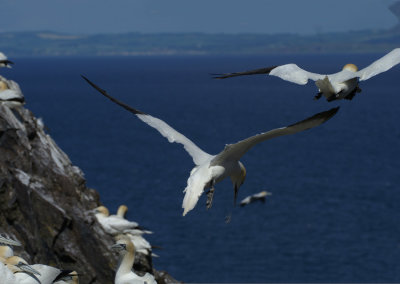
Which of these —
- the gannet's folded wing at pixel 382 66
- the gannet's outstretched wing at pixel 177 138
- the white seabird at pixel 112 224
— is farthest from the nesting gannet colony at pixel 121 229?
the gannet's folded wing at pixel 382 66

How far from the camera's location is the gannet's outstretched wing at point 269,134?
21.6 feet

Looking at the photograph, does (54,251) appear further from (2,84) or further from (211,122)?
(211,122)

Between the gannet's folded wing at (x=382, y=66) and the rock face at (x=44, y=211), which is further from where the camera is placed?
the rock face at (x=44, y=211)

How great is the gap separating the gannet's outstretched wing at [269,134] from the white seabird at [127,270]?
1.97m

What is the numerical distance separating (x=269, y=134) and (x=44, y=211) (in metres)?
5.25

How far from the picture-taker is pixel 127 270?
9.88 metres

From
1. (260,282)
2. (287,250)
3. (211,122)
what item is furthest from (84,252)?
(211,122)

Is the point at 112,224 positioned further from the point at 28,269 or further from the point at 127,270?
the point at 28,269

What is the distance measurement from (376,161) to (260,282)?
34956 millimetres

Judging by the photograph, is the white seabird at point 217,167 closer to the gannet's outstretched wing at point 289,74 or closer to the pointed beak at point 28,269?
the gannet's outstretched wing at point 289,74

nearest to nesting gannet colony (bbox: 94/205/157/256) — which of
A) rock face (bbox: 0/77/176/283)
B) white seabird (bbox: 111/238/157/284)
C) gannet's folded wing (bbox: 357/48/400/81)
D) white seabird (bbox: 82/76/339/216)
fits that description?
rock face (bbox: 0/77/176/283)

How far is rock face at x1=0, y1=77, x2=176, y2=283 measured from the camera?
10.7 metres

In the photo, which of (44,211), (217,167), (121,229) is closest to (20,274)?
(217,167)

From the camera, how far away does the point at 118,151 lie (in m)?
70.2
